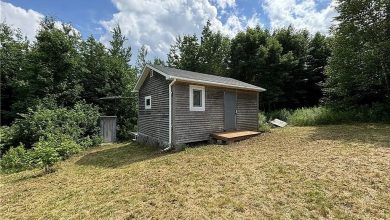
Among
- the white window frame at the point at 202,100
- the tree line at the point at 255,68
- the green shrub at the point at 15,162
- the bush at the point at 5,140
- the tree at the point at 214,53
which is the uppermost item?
the tree at the point at 214,53

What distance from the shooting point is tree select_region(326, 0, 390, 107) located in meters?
14.1

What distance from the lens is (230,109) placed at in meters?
11.6

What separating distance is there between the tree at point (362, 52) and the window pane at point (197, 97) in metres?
10.2

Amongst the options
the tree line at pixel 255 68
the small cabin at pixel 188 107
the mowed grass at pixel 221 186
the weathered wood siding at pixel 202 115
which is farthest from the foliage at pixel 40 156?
the tree line at pixel 255 68

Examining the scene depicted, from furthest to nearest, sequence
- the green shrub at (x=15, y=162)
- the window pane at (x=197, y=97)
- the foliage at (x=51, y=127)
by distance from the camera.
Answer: the foliage at (x=51, y=127) < the window pane at (x=197, y=97) < the green shrub at (x=15, y=162)

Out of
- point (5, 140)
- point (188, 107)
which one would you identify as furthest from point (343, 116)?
point (5, 140)

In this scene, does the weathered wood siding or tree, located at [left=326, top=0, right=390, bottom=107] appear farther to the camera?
tree, located at [left=326, top=0, right=390, bottom=107]

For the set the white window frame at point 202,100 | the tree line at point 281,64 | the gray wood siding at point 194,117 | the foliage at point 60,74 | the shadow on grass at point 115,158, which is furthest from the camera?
the tree line at point 281,64

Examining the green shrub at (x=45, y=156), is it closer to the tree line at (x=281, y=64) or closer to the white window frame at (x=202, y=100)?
the white window frame at (x=202, y=100)

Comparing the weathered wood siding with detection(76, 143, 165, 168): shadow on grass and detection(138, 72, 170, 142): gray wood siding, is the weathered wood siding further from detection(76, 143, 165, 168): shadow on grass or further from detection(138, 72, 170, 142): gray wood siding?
detection(76, 143, 165, 168): shadow on grass

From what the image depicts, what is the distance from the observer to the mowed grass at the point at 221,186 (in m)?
4.27

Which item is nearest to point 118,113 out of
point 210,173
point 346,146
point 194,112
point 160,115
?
point 160,115

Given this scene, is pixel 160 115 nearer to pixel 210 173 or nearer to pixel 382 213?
pixel 210 173

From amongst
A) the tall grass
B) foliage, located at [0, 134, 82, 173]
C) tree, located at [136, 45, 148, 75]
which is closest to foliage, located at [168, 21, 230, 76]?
Result: tree, located at [136, 45, 148, 75]
